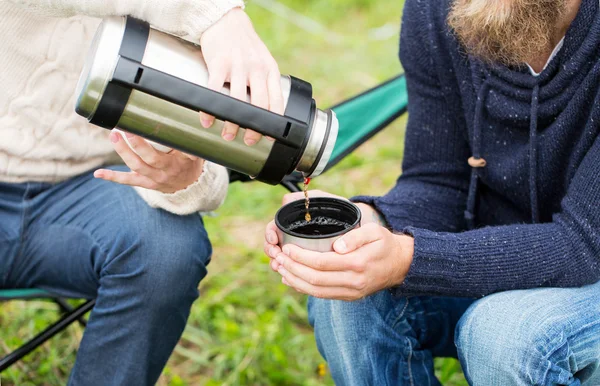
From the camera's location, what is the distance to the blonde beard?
4.72ft

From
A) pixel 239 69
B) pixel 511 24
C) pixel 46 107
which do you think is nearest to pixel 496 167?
pixel 511 24

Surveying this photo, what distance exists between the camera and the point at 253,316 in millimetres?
2393

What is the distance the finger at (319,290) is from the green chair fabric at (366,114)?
2.16 feet

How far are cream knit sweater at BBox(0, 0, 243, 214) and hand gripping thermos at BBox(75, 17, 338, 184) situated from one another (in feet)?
1.01

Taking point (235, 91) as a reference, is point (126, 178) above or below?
below

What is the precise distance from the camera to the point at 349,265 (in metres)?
1.32

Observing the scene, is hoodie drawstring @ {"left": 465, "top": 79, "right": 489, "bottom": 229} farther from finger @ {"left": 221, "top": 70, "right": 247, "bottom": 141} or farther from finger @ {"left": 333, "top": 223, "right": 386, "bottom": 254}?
finger @ {"left": 221, "top": 70, "right": 247, "bottom": 141}

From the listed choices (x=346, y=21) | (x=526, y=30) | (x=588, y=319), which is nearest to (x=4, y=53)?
(x=526, y=30)

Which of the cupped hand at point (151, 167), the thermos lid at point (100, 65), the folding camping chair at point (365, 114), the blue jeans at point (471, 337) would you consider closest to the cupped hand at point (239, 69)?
the thermos lid at point (100, 65)

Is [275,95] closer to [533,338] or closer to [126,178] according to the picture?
[126,178]

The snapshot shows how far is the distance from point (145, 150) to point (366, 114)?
78 centimetres

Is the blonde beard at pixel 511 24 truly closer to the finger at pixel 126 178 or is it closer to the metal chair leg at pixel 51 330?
the finger at pixel 126 178

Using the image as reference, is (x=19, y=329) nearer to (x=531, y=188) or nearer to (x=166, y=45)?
(x=166, y=45)

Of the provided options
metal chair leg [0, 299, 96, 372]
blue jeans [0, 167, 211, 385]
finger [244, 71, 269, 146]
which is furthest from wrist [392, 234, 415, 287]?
metal chair leg [0, 299, 96, 372]
